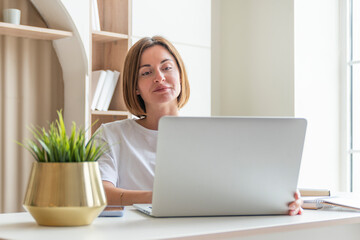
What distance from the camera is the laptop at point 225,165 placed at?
1.30 meters

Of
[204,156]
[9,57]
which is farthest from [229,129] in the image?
[9,57]

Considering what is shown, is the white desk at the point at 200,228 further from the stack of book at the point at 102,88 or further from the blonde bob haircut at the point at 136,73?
the stack of book at the point at 102,88

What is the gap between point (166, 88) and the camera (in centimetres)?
212

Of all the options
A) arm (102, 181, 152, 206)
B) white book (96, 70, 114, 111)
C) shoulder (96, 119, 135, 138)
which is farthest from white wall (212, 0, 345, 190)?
arm (102, 181, 152, 206)

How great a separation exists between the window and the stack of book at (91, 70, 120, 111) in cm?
174

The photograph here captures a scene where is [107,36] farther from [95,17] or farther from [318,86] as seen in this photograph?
[318,86]

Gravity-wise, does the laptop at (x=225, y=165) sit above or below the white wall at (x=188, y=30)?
below

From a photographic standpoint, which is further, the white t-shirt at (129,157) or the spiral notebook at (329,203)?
the white t-shirt at (129,157)

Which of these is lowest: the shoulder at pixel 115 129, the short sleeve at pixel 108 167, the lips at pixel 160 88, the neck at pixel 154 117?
the short sleeve at pixel 108 167

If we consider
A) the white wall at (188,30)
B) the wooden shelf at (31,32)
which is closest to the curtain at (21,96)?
the wooden shelf at (31,32)

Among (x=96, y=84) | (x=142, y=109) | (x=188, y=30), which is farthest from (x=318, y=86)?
(x=142, y=109)

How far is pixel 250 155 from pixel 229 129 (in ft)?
0.31

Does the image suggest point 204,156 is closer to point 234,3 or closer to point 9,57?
point 9,57

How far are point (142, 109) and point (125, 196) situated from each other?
0.55m
